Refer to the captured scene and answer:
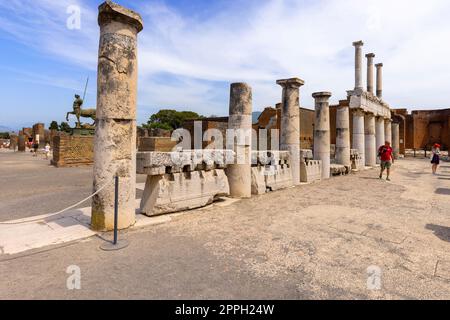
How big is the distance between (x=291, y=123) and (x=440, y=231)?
224 inches

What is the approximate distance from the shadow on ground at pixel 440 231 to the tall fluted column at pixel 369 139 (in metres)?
13.3

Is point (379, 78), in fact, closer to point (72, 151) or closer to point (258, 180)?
point (258, 180)

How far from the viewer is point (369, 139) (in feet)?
55.2

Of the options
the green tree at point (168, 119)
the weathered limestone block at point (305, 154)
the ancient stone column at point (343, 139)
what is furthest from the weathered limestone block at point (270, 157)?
the green tree at point (168, 119)

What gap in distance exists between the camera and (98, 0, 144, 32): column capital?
426cm

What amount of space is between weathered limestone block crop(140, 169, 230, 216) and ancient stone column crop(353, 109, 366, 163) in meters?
11.8

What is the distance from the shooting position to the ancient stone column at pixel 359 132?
1531cm

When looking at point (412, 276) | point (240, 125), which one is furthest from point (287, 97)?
point (412, 276)

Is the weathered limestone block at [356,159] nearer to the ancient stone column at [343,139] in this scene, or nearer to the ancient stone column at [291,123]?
the ancient stone column at [343,139]

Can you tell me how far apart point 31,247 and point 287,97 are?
26.7 feet

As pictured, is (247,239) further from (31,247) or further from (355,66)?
(355,66)

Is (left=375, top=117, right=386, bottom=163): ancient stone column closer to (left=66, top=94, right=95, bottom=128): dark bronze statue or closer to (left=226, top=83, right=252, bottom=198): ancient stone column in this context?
(left=226, top=83, right=252, bottom=198): ancient stone column

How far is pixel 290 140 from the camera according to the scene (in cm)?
945

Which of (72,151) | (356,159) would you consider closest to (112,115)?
(72,151)
